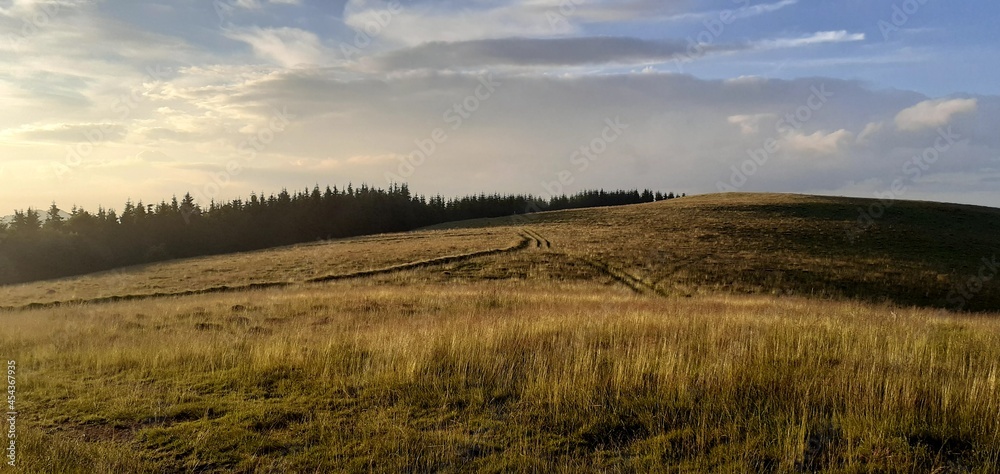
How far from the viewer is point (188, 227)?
108m

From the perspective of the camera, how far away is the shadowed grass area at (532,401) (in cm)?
592

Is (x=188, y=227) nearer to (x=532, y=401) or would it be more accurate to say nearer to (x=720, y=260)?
(x=720, y=260)

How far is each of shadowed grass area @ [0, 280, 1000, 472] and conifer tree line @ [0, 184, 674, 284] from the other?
A: 94720 mm

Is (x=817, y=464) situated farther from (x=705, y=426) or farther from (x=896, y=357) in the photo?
(x=896, y=357)

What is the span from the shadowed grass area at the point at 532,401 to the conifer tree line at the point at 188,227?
94720mm

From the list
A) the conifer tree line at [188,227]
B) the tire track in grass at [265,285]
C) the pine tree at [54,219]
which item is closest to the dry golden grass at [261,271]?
the tire track in grass at [265,285]

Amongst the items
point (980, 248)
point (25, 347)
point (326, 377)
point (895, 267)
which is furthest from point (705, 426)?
point (980, 248)

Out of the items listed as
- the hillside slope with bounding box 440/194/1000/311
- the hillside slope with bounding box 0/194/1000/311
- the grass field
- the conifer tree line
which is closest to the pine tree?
the conifer tree line

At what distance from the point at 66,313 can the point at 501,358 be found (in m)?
22.5

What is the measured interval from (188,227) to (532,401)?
117 metres

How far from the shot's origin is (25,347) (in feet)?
42.1

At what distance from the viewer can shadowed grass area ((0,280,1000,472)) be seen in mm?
5918

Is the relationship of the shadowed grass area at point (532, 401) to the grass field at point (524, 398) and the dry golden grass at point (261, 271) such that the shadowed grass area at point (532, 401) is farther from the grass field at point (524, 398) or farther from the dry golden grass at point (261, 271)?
the dry golden grass at point (261, 271)

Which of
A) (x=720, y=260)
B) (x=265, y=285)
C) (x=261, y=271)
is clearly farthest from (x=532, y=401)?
(x=261, y=271)
